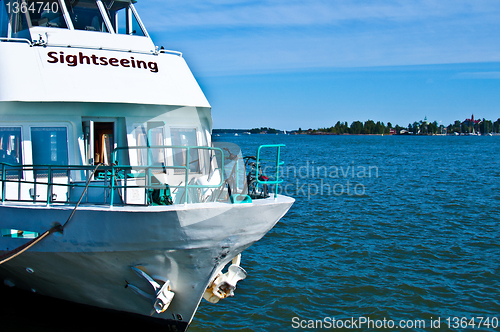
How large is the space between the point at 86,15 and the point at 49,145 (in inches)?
112

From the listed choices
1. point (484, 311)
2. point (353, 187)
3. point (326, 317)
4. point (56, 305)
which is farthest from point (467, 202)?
point (56, 305)

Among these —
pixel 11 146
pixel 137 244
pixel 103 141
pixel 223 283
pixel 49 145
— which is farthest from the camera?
pixel 103 141

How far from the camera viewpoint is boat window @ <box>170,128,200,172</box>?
26.0 feet

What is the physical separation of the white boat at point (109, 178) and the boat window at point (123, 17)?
0.60 ft

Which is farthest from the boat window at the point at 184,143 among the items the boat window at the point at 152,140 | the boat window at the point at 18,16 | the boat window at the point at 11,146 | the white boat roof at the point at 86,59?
the boat window at the point at 18,16

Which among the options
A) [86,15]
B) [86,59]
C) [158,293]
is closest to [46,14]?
[86,15]

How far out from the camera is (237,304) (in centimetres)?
940

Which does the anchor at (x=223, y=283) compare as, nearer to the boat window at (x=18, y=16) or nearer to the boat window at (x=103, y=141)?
the boat window at (x=103, y=141)

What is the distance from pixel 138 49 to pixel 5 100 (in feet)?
8.39

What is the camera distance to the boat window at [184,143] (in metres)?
7.94

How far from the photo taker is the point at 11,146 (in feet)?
23.4

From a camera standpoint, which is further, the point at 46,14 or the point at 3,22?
the point at 3,22

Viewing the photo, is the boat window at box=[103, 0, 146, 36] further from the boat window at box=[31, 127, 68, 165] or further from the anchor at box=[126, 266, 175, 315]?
the anchor at box=[126, 266, 175, 315]

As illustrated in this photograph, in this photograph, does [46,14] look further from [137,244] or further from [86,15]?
[137,244]
